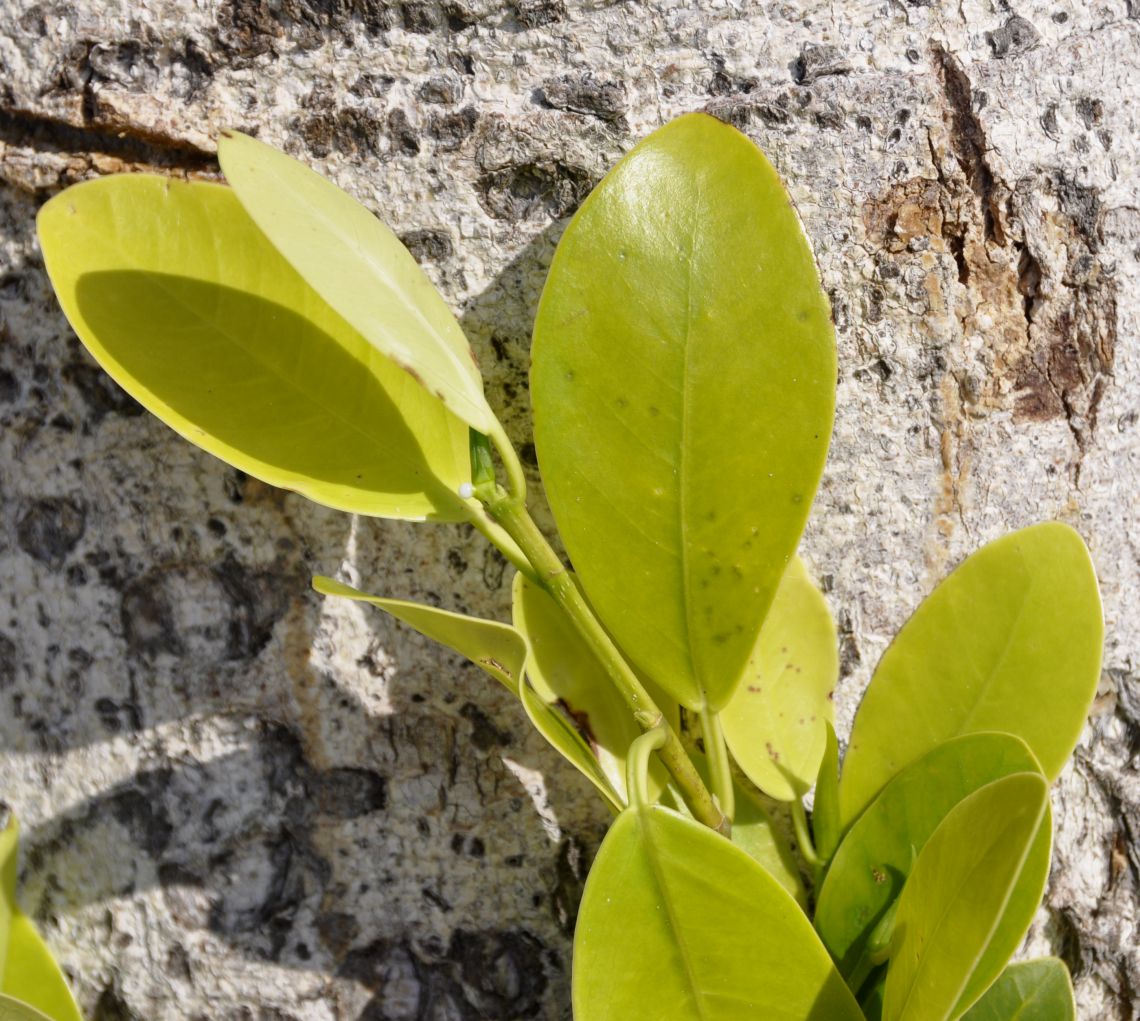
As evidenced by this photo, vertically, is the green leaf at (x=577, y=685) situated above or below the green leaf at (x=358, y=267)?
below

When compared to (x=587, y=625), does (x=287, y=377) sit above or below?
above

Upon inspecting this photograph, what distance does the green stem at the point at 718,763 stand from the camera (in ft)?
2.02

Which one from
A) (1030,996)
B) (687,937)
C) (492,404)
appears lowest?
(1030,996)

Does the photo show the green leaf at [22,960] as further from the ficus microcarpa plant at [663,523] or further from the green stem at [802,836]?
the green stem at [802,836]

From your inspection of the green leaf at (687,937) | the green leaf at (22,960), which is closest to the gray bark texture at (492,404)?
the green leaf at (22,960)

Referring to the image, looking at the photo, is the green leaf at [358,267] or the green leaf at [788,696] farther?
the green leaf at [788,696]

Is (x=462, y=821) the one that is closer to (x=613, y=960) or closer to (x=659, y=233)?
(x=613, y=960)

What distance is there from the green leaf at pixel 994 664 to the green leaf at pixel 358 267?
303 millimetres

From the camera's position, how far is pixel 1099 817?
0.72 m

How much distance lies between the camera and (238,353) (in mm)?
596

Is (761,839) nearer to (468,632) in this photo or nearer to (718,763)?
(718,763)

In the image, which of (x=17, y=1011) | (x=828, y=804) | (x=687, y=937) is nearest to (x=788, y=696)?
(x=828, y=804)

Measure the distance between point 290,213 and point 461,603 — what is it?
0.89 ft

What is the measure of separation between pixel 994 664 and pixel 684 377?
26cm
